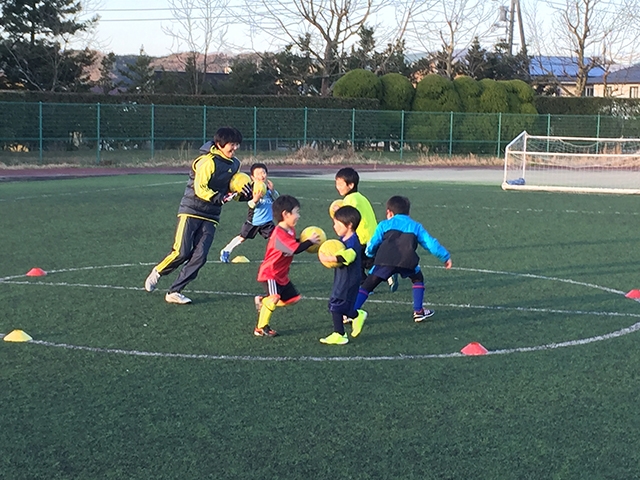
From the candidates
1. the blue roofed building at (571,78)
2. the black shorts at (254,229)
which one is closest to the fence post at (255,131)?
the black shorts at (254,229)

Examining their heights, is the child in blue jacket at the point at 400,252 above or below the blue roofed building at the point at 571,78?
below

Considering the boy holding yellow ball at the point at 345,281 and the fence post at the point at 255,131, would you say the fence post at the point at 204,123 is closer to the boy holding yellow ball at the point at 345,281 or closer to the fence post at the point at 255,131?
the fence post at the point at 255,131

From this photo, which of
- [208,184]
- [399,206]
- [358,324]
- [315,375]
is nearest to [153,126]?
[208,184]

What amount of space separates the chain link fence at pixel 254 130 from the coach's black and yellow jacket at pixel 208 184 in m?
24.5

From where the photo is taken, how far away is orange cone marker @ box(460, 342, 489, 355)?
21.3 feet

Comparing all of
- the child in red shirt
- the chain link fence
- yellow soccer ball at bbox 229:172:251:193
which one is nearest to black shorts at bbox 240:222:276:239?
yellow soccer ball at bbox 229:172:251:193

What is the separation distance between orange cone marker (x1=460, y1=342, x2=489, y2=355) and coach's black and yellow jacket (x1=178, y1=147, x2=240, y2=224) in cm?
275

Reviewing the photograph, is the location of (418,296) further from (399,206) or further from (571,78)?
(571,78)

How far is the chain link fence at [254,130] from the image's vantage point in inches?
1266

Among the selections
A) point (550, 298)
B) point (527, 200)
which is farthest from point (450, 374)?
point (527, 200)

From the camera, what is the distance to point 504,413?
518 cm

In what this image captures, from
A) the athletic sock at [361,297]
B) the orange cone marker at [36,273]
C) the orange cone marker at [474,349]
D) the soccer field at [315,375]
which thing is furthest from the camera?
the orange cone marker at [36,273]

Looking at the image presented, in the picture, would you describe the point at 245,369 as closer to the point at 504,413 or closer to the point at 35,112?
the point at 504,413

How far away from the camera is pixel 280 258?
23.0ft
